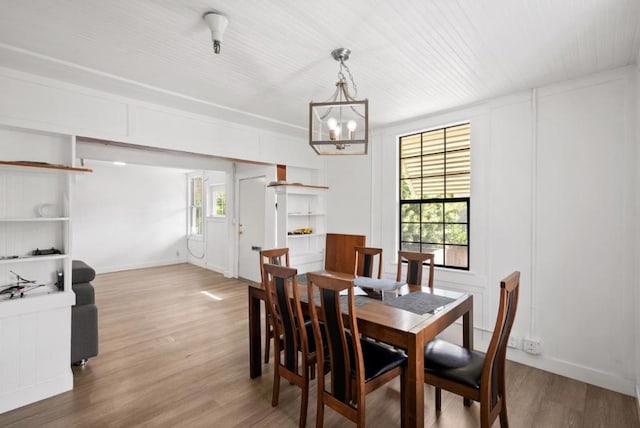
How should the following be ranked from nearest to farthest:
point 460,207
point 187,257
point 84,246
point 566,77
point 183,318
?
point 566,77
point 460,207
point 183,318
point 84,246
point 187,257

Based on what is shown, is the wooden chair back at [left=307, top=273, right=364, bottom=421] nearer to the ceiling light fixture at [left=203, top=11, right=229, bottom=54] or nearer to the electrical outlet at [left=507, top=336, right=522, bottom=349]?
the ceiling light fixture at [left=203, top=11, right=229, bottom=54]

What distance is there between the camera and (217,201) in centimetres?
717

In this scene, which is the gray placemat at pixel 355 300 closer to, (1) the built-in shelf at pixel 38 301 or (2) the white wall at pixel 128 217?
(1) the built-in shelf at pixel 38 301

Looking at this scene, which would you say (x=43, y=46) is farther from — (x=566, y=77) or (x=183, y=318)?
(x=566, y=77)

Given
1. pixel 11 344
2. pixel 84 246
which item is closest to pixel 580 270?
pixel 11 344

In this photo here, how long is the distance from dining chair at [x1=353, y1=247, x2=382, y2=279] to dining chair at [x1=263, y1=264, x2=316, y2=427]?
113 cm

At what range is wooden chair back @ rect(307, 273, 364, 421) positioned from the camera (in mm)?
1746

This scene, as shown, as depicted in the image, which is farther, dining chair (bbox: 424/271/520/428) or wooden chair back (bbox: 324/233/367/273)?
wooden chair back (bbox: 324/233/367/273)

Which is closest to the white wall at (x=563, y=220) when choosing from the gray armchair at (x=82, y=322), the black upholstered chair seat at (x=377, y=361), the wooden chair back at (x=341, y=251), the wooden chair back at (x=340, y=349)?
the wooden chair back at (x=341, y=251)

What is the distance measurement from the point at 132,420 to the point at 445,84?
3743 millimetres

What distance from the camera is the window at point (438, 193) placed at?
3.62 meters

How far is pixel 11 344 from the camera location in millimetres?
2328

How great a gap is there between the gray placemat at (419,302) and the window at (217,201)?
5324 mm

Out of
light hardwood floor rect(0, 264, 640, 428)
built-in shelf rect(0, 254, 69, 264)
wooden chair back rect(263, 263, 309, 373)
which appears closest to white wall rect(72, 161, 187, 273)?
light hardwood floor rect(0, 264, 640, 428)
